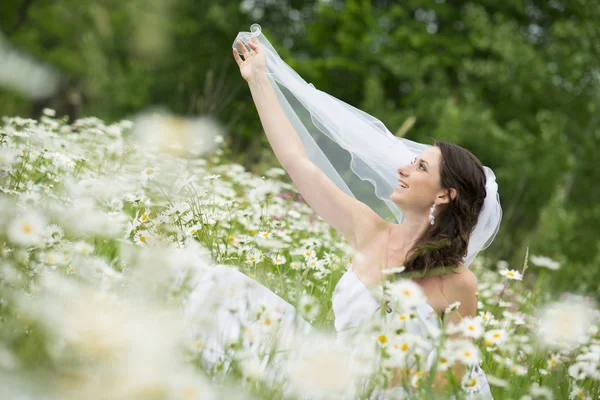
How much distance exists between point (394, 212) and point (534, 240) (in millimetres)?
4234

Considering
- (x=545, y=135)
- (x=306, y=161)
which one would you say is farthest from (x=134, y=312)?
(x=545, y=135)

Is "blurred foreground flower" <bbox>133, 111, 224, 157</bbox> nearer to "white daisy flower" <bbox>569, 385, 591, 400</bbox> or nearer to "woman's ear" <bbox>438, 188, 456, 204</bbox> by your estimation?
"woman's ear" <bbox>438, 188, 456, 204</bbox>

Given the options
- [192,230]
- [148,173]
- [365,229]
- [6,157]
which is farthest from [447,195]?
[6,157]

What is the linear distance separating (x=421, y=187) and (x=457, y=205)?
226 mm

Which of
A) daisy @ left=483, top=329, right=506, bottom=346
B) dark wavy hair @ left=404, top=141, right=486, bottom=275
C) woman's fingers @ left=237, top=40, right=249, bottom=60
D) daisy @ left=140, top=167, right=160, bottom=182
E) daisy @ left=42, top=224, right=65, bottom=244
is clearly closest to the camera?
daisy @ left=483, top=329, right=506, bottom=346

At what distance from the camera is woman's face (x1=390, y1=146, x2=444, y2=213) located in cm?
333

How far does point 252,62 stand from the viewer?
3539 millimetres

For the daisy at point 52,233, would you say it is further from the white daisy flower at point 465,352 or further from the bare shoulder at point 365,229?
the bare shoulder at point 365,229

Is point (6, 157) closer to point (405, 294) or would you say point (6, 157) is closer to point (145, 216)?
point (145, 216)

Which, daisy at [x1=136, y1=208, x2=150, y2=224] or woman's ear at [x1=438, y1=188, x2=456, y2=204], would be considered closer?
daisy at [x1=136, y1=208, x2=150, y2=224]

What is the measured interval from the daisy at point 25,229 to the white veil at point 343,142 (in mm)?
2091

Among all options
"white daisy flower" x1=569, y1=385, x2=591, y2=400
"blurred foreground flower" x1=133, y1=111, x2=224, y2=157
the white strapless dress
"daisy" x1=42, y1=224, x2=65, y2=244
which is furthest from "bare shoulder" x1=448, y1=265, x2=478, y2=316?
"blurred foreground flower" x1=133, y1=111, x2=224, y2=157

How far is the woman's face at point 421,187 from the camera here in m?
3.33

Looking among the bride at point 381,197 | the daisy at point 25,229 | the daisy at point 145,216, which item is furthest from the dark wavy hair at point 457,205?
the daisy at point 25,229
